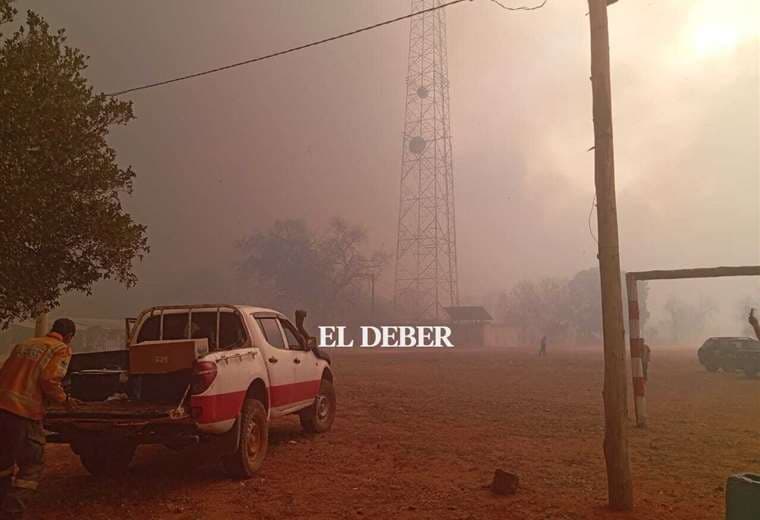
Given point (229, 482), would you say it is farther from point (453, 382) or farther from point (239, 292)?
point (239, 292)

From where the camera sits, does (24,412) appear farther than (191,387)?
No

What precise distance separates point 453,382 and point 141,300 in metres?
118

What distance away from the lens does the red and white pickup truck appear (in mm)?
6734

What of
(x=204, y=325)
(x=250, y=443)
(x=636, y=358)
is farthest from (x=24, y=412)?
(x=636, y=358)

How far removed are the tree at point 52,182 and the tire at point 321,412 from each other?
6.57 metres

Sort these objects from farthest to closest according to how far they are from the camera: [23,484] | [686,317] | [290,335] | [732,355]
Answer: [686,317] → [732,355] → [290,335] → [23,484]

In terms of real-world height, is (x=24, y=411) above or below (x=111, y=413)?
above

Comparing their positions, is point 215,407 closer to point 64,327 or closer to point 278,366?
point 64,327

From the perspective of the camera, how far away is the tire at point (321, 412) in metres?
10.5

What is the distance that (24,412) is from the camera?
5.60 metres

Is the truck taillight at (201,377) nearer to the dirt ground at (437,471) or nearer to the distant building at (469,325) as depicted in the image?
the dirt ground at (437,471)

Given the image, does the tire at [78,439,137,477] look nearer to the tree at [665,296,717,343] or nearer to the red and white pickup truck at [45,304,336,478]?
the red and white pickup truck at [45,304,336,478]

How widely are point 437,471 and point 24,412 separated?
Result: 4.99 metres

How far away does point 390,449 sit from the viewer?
940 centimetres
